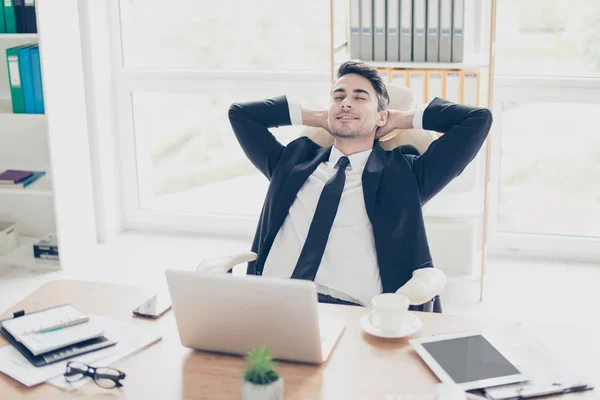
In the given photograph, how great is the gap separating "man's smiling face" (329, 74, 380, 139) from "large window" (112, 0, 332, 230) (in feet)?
4.58

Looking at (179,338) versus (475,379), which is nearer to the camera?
(475,379)

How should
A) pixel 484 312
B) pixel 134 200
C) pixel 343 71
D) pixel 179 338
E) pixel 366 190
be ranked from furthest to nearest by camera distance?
1. pixel 134 200
2. pixel 484 312
3. pixel 343 71
4. pixel 366 190
5. pixel 179 338

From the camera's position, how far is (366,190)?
234 centimetres

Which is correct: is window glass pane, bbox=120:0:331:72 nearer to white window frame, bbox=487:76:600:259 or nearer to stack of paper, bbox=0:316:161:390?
white window frame, bbox=487:76:600:259

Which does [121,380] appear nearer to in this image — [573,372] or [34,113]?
[573,372]

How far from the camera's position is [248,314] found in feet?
5.10

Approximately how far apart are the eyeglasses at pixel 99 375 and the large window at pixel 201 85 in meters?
2.54

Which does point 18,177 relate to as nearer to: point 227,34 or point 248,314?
point 227,34

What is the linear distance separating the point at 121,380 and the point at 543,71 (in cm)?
282

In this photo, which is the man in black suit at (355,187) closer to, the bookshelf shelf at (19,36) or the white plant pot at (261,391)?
the white plant pot at (261,391)

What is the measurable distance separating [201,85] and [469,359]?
2795 millimetres

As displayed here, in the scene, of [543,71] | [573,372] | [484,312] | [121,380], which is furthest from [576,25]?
[121,380]

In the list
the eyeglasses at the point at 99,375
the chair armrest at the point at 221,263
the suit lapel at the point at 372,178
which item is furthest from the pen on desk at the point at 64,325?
the suit lapel at the point at 372,178

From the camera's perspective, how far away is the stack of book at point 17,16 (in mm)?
3576
